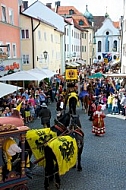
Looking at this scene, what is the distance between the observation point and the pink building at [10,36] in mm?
20580

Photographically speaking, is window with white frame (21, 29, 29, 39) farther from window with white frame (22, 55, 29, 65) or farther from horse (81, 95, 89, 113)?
horse (81, 95, 89, 113)

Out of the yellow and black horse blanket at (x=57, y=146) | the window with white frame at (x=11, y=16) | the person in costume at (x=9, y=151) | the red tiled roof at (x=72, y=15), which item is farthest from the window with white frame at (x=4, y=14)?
the red tiled roof at (x=72, y=15)

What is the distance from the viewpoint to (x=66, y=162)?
7926 millimetres

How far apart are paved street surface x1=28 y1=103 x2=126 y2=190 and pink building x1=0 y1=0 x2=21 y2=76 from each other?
9673 millimetres

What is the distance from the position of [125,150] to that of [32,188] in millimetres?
4155

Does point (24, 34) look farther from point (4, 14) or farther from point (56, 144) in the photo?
point (56, 144)

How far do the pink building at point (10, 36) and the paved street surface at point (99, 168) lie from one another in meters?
9.67

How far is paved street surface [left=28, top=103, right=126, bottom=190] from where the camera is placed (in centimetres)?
820

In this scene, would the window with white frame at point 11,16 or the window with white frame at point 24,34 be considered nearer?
the window with white frame at point 11,16

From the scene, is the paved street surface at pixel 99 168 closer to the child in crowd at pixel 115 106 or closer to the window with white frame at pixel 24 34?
the child in crowd at pixel 115 106

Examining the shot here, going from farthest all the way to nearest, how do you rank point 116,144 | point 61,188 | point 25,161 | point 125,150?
point 116,144 < point 125,150 < point 61,188 < point 25,161

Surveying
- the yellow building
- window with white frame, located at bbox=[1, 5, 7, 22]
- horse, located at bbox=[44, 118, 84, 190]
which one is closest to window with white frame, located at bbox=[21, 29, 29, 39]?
the yellow building

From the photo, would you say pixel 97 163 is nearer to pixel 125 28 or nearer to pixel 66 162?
pixel 66 162

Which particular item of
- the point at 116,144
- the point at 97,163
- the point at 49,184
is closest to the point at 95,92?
the point at 116,144
